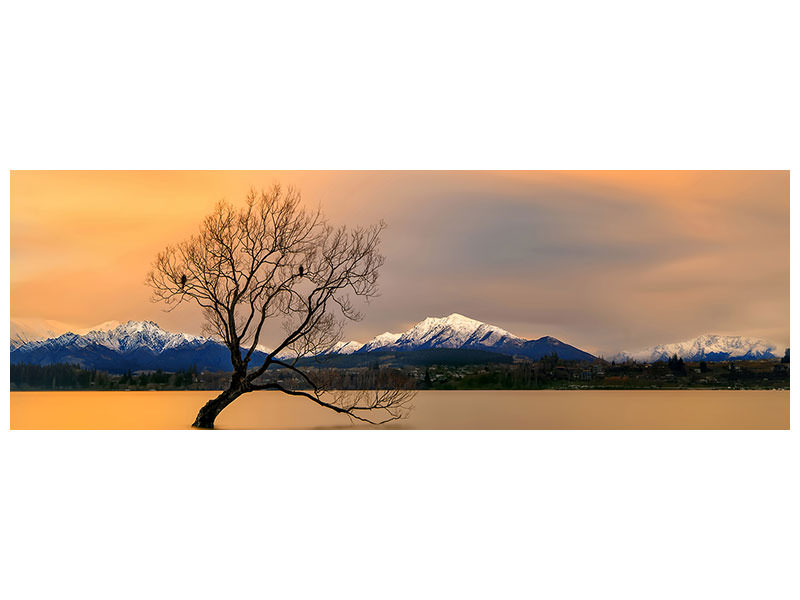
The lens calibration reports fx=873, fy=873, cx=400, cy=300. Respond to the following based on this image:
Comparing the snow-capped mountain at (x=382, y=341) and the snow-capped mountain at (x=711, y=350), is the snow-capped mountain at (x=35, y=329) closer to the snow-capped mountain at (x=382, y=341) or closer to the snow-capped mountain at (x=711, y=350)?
the snow-capped mountain at (x=382, y=341)

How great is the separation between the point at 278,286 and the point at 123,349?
6.85 feet

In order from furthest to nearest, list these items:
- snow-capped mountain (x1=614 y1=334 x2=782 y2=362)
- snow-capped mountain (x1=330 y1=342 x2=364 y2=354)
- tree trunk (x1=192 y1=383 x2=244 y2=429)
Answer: snow-capped mountain (x1=614 y1=334 x2=782 y2=362)
snow-capped mountain (x1=330 y1=342 x2=364 y2=354)
tree trunk (x1=192 y1=383 x2=244 y2=429)

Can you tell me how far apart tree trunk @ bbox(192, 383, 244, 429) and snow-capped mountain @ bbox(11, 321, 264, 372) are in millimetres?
510

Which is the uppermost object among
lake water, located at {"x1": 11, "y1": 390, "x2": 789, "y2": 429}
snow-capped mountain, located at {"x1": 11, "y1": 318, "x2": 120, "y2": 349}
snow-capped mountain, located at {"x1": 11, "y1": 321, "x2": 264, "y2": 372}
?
snow-capped mountain, located at {"x1": 11, "y1": 318, "x2": 120, "y2": 349}

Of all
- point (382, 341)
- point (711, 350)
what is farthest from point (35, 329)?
point (711, 350)

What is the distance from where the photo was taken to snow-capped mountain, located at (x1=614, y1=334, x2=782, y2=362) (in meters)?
10.5

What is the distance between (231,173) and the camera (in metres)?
10.0

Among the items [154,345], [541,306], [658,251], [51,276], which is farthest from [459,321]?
[51,276]

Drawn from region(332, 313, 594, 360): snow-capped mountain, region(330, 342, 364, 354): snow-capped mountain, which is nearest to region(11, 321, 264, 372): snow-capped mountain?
region(330, 342, 364, 354): snow-capped mountain

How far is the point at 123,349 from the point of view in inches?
406

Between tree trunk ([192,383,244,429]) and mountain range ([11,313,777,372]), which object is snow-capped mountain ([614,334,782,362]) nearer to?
mountain range ([11,313,777,372])

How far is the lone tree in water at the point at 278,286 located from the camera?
9820 millimetres

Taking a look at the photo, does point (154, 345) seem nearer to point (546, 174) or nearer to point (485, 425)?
point (485, 425)

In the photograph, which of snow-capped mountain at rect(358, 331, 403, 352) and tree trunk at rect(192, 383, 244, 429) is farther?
snow-capped mountain at rect(358, 331, 403, 352)
